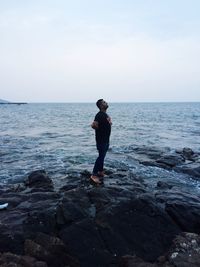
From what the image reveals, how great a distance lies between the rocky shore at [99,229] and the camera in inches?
260

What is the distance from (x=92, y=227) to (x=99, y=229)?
0.52 feet

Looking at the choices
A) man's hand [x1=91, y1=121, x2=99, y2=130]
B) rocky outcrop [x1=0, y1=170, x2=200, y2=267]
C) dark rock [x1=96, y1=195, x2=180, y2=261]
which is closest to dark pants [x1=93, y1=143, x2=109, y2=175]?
man's hand [x1=91, y1=121, x2=99, y2=130]

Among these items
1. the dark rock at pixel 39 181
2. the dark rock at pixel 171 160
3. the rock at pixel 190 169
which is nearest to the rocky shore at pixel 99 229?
the dark rock at pixel 39 181

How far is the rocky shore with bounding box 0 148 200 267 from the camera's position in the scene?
661 centimetres

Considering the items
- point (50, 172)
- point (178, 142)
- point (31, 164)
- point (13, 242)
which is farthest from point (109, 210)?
point (178, 142)

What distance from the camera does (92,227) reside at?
766cm

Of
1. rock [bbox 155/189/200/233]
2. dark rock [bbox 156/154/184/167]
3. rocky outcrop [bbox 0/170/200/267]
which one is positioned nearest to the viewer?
rocky outcrop [bbox 0/170/200/267]

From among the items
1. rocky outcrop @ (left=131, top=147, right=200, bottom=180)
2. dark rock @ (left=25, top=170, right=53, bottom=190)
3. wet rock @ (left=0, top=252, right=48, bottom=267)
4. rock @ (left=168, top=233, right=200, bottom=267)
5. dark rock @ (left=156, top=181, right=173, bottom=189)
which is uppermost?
wet rock @ (left=0, top=252, right=48, bottom=267)

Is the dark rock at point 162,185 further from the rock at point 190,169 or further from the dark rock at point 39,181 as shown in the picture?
the dark rock at point 39,181

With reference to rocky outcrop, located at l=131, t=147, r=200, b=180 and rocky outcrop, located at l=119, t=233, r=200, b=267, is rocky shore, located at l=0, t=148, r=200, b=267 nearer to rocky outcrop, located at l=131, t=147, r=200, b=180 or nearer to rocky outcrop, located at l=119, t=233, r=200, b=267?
rocky outcrop, located at l=119, t=233, r=200, b=267

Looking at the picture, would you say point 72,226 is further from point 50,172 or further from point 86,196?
point 50,172

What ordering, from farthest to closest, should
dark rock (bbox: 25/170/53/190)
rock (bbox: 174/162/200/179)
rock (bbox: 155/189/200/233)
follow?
rock (bbox: 174/162/200/179) < dark rock (bbox: 25/170/53/190) < rock (bbox: 155/189/200/233)

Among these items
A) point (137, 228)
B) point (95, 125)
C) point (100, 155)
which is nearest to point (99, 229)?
point (137, 228)

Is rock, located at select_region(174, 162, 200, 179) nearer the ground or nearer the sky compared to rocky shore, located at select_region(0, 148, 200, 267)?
nearer the ground
